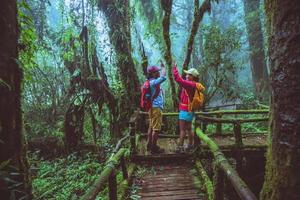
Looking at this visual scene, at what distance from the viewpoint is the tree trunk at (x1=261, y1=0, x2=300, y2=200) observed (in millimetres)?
2566

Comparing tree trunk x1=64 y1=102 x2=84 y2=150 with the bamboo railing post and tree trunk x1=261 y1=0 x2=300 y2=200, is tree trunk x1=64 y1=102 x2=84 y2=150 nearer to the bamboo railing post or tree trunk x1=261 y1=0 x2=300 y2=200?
the bamboo railing post

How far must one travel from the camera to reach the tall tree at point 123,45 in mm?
12500

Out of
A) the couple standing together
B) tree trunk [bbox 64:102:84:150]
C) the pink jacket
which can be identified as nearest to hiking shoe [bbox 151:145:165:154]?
the couple standing together

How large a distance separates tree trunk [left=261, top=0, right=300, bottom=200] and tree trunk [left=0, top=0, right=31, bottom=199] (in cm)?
236

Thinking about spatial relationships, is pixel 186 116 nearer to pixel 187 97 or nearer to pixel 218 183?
pixel 187 97

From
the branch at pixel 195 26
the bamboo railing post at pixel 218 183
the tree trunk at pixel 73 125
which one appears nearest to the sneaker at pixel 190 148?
the bamboo railing post at pixel 218 183

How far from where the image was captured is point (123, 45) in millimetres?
12820

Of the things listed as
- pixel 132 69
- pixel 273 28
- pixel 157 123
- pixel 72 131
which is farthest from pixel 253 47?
pixel 273 28

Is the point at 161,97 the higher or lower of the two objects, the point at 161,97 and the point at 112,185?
the higher

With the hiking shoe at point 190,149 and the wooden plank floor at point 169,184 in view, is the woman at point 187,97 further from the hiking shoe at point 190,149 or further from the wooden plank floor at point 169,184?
the wooden plank floor at point 169,184

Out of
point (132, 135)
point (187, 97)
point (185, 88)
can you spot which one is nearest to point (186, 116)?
point (187, 97)

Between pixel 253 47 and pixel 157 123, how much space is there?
15.1 metres

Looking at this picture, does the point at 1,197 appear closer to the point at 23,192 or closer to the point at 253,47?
the point at 23,192

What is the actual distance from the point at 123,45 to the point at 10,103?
9.77 metres
